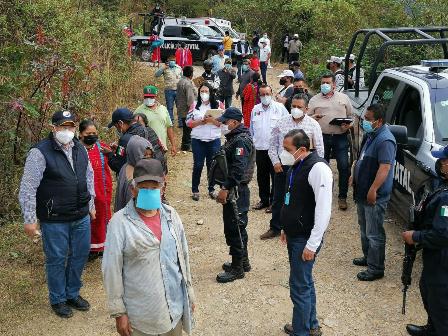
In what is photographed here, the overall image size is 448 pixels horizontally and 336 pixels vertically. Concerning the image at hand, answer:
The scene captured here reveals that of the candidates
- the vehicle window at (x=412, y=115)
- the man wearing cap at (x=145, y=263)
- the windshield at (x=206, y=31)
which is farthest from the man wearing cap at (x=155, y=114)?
the windshield at (x=206, y=31)

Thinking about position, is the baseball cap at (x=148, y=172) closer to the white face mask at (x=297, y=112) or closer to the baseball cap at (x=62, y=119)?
the baseball cap at (x=62, y=119)

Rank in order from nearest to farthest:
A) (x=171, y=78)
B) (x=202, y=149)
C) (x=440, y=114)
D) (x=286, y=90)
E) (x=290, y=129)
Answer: (x=440, y=114)
(x=290, y=129)
(x=202, y=149)
(x=286, y=90)
(x=171, y=78)

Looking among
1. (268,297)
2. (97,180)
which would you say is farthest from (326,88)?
(97,180)

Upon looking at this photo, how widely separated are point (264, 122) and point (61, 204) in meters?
3.39

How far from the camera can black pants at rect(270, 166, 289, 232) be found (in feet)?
22.4

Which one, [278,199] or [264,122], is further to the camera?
[264,122]

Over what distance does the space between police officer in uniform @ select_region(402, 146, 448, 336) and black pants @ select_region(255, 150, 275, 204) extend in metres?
3.40

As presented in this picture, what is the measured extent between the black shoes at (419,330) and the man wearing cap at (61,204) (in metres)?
2.88

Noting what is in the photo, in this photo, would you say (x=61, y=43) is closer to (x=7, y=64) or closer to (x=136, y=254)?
(x=7, y=64)

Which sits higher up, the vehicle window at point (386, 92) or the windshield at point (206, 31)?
the windshield at point (206, 31)

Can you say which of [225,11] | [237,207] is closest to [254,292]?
[237,207]

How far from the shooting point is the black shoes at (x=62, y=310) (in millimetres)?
4953

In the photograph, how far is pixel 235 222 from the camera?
18.4ft

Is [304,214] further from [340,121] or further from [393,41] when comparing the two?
[393,41]
